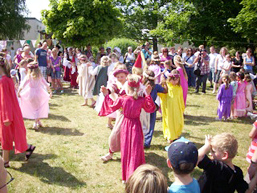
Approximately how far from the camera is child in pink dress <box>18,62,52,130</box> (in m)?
6.51

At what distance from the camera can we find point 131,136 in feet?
13.5

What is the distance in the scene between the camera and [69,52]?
1415 centimetres

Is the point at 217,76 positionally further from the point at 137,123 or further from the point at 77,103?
the point at 137,123

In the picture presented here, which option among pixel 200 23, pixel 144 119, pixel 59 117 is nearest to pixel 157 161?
pixel 144 119

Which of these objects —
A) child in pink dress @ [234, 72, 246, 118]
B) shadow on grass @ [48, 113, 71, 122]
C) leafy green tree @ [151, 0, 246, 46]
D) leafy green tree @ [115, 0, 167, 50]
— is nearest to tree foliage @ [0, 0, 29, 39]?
leafy green tree @ [115, 0, 167, 50]

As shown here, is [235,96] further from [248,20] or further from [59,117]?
[248,20]

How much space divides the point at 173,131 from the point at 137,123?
2059 mm

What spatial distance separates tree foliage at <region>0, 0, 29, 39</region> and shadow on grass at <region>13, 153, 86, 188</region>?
27.8 metres

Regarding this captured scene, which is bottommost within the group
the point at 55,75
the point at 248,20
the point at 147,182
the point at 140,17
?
the point at 147,182

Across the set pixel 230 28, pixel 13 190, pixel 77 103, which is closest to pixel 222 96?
pixel 77 103

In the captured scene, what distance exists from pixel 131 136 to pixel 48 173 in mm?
1838

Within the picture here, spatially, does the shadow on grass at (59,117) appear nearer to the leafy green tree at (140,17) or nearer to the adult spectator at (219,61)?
the adult spectator at (219,61)

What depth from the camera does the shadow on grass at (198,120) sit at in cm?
814

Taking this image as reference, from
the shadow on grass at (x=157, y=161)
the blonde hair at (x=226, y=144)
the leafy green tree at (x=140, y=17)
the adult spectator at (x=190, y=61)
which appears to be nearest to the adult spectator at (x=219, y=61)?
the adult spectator at (x=190, y=61)
